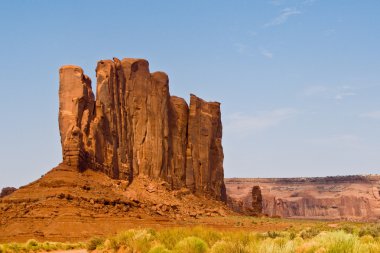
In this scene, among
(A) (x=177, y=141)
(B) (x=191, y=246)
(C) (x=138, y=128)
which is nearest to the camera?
(B) (x=191, y=246)

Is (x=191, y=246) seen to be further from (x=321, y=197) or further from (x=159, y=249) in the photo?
(x=321, y=197)

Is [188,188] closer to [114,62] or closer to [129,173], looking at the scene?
[129,173]

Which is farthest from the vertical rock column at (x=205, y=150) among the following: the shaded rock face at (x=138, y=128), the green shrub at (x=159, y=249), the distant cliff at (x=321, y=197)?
the distant cliff at (x=321, y=197)

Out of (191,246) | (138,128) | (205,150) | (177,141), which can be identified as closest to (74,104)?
(138,128)

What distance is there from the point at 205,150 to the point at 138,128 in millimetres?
15501

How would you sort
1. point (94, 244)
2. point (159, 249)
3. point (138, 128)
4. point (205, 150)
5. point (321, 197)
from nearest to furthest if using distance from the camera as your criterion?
point (159, 249) < point (94, 244) < point (138, 128) < point (205, 150) < point (321, 197)

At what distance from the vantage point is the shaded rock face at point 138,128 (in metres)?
58.7

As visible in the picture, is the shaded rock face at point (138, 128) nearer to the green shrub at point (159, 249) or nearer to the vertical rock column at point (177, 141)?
the vertical rock column at point (177, 141)

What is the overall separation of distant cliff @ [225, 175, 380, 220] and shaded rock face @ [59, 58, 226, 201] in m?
73.3

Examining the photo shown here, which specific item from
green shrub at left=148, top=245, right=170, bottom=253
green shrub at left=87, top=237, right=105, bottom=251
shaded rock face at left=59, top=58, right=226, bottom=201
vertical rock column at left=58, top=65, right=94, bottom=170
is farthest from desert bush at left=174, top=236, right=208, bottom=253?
vertical rock column at left=58, top=65, right=94, bottom=170

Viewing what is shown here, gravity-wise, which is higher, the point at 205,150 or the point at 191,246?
the point at 205,150

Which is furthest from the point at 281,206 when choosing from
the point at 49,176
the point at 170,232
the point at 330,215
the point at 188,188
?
the point at 170,232

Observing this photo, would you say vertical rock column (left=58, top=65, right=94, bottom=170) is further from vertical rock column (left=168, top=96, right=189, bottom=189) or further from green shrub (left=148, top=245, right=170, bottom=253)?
green shrub (left=148, top=245, right=170, bottom=253)

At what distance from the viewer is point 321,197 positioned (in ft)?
596
